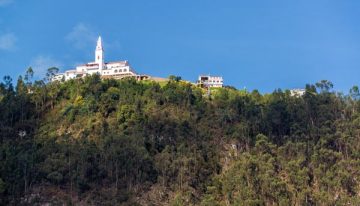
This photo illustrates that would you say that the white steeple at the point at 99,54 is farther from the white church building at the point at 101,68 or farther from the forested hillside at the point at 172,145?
the forested hillside at the point at 172,145

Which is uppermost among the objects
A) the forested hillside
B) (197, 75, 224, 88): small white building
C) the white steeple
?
the white steeple

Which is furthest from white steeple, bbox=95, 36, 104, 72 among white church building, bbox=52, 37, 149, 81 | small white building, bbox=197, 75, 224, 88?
small white building, bbox=197, 75, 224, 88

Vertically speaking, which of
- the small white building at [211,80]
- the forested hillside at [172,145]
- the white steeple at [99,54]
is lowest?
the forested hillside at [172,145]

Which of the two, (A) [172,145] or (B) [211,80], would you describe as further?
(B) [211,80]

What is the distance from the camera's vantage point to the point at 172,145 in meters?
61.0

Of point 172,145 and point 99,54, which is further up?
point 99,54

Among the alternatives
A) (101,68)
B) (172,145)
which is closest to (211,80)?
(101,68)

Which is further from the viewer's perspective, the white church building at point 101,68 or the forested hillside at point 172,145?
the white church building at point 101,68

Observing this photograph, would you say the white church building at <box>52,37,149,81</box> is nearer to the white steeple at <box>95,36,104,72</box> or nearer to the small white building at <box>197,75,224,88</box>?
the white steeple at <box>95,36,104,72</box>

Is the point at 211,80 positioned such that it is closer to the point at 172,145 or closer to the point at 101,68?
the point at 101,68

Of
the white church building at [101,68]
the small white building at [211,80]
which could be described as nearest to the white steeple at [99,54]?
the white church building at [101,68]

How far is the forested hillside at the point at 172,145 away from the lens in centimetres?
5384

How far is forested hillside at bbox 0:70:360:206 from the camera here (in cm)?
5384

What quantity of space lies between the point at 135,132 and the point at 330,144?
19.2 m
